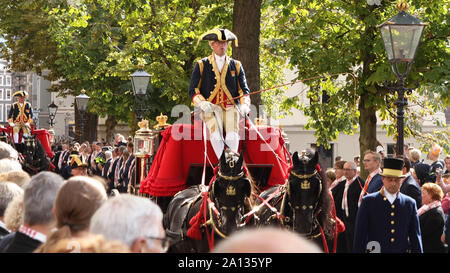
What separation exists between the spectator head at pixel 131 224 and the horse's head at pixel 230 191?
4.05 metres

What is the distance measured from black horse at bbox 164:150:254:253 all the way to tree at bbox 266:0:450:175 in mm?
7262

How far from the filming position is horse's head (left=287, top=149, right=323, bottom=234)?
25.2 feet

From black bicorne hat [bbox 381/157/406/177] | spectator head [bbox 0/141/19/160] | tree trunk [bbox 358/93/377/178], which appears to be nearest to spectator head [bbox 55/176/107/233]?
black bicorne hat [bbox 381/157/406/177]

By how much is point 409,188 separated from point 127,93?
24.2 m

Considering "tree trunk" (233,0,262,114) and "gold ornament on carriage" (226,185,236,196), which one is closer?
"gold ornament on carriage" (226,185,236,196)

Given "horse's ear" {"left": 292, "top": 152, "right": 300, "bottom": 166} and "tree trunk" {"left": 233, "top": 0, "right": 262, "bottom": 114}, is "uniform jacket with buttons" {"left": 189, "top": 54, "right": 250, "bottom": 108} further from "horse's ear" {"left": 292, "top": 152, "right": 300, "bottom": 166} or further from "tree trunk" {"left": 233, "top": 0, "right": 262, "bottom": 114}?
"tree trunk" {"left": 233, "top": 0, "right": 262, "bottom": 114}

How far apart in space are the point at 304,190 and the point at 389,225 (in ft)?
3.11

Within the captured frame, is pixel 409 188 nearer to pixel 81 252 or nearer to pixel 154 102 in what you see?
pixel 81 252

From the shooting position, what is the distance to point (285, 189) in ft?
26.7

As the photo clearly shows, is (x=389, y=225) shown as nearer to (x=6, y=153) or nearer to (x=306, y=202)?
(x=306, y=202)

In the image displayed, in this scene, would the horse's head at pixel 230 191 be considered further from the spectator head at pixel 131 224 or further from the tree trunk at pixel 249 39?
the tree trunk at pixel 249 39

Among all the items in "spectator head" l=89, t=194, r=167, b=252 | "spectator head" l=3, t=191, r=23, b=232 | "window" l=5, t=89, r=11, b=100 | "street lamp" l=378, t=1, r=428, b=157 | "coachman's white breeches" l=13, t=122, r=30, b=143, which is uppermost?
"window" l=5, t=89, r=11, b=100

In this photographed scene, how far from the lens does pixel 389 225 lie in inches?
304

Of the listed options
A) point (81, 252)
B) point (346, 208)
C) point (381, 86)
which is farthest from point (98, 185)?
point (381, 86)
